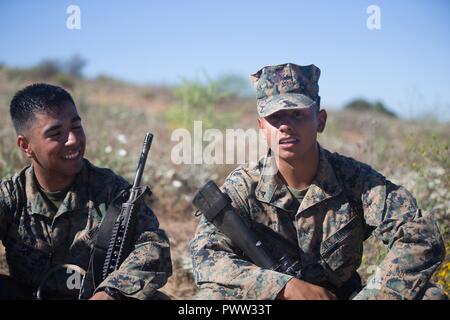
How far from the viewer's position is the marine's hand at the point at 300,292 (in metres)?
2.92

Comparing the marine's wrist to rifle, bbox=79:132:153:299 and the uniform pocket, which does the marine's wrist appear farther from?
the uniform pocket

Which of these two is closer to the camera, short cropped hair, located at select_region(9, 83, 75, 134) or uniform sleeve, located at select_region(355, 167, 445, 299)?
uniform sleeve, located at select_region(355, 167, 445, 299)

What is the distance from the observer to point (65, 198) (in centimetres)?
352

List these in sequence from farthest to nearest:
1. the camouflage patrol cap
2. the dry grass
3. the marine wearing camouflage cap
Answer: the dry grass, the camouflage patrol cap, the marine wearing camouflage cap

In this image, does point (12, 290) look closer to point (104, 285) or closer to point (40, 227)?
point (40, 227)

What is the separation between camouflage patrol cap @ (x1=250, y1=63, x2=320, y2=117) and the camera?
11.0 feet

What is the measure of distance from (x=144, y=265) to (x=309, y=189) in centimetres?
106

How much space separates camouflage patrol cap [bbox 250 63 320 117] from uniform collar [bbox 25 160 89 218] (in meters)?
1.18

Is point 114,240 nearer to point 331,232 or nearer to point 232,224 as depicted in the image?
point 232,224

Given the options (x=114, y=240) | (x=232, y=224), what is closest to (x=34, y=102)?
(x=114, y=240)

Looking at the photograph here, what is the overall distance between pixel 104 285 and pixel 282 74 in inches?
62.6

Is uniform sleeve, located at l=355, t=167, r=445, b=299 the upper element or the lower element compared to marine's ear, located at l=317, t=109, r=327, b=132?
lower

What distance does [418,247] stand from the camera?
3057mm

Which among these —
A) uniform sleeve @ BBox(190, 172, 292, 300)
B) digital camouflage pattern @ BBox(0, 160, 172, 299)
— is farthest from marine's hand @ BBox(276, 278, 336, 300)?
digital camouflage pattern @ BBox(0, 160, 172, 299)
